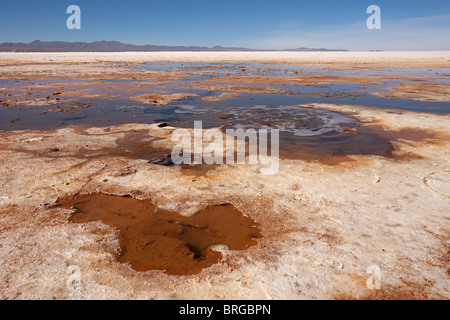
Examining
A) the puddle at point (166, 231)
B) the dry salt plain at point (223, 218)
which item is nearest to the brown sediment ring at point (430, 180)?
the dry salt plain at point (223, 218)

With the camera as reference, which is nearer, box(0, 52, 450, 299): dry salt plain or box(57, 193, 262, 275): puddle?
box(0, 52, 450, 299): dry salt plain

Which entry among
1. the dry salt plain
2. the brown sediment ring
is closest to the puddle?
the dry salt plain

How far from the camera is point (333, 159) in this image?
6578 mm

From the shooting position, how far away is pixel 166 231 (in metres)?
3.91

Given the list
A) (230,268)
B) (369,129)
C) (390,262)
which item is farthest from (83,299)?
(369,129)

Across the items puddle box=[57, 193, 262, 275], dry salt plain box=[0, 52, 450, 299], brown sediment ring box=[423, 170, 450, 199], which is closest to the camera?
dry salt plain box=[0, 52, 450, 299]

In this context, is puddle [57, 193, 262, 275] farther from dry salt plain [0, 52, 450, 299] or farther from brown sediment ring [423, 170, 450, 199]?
brown sediment ring [423, 170, 450, 199]

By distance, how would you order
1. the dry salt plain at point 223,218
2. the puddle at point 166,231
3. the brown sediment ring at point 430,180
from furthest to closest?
1. the brown sediment ring at point 430,180
2. the puddle at point 166,231
3. the dry salt plain at point 223,218

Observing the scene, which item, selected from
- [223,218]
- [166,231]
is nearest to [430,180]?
[223,218]

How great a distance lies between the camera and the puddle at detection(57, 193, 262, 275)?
3.36 m

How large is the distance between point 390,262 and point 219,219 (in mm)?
2261

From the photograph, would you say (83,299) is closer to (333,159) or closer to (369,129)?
(333,159)

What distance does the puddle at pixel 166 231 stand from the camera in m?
3.36

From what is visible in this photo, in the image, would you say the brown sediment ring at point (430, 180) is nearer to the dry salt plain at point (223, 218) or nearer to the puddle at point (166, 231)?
the dry salt plain at point (223, 218)
